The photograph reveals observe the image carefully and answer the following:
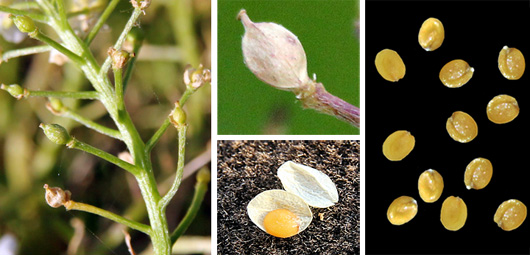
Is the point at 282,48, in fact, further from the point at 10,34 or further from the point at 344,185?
the point at 10,34

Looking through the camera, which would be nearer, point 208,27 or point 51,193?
point 51,193

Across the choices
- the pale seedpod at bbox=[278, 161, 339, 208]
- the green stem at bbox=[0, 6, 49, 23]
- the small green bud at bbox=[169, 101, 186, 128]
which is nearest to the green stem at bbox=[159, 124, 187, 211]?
the small green bud at bbox=[169, 101, 186, 128]

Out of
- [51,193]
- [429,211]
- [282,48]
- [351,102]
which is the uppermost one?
[282,48]

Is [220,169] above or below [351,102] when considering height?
below

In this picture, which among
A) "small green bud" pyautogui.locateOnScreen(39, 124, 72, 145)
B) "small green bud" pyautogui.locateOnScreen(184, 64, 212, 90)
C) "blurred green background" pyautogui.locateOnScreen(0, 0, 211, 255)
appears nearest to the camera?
"small green bud" pyautogui.locateOnScreen(39, 124, 72, 145)

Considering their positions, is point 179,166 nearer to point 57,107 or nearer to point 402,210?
point 57,107

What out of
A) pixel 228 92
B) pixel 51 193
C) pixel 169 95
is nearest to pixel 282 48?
pixel 228 92

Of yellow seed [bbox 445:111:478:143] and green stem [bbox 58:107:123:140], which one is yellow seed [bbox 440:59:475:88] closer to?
yellow seed [bbox 445:111:478:143]
